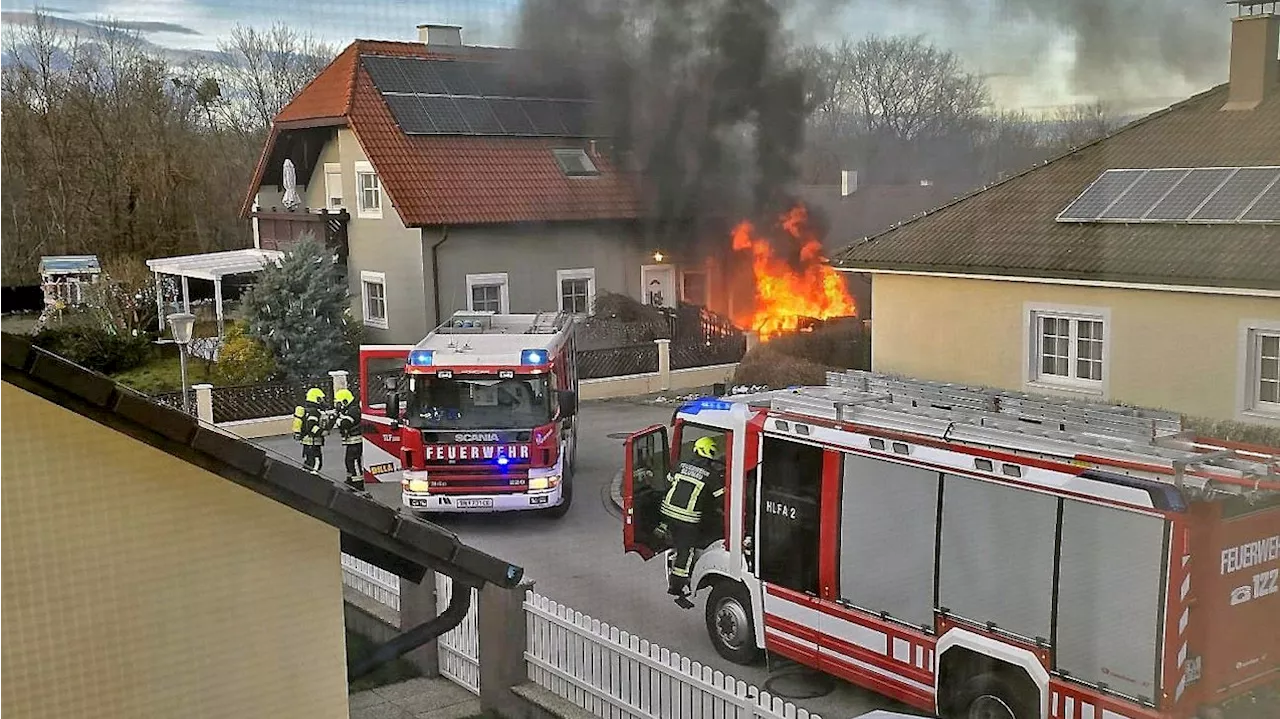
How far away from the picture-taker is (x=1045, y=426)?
1.79 m

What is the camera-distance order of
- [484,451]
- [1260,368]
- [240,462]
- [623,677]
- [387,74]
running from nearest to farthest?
[240,462]
[1260,368]
[623,677]
[387,74]
[484,451]

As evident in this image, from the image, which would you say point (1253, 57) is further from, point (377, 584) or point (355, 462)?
point (355, 462)

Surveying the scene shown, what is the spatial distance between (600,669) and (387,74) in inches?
48.0

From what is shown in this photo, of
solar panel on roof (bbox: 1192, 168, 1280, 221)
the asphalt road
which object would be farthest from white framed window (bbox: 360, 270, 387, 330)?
solar panel on roof (bbox: 1192, 168, 1280, 221)

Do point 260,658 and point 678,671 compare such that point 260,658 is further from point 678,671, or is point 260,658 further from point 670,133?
point 670,133

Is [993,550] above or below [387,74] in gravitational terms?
below

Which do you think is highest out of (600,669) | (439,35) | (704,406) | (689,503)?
(439,35)

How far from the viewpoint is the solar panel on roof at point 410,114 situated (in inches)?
87.5

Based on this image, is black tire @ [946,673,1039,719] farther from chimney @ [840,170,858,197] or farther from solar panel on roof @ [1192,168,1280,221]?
chimney @ [840,170,858,197]

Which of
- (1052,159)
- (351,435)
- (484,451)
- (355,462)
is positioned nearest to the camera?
(1052,159)

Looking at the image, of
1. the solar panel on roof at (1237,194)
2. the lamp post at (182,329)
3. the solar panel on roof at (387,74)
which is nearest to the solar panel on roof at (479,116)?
the solar panel on roof at (387,74)

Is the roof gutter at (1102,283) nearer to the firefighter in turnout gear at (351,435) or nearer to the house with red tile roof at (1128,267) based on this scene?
the house with red tile roof at (1128,267)

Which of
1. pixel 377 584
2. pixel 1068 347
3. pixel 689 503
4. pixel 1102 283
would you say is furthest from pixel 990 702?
pixel 377 584

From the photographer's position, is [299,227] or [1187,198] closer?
[1187,198]
